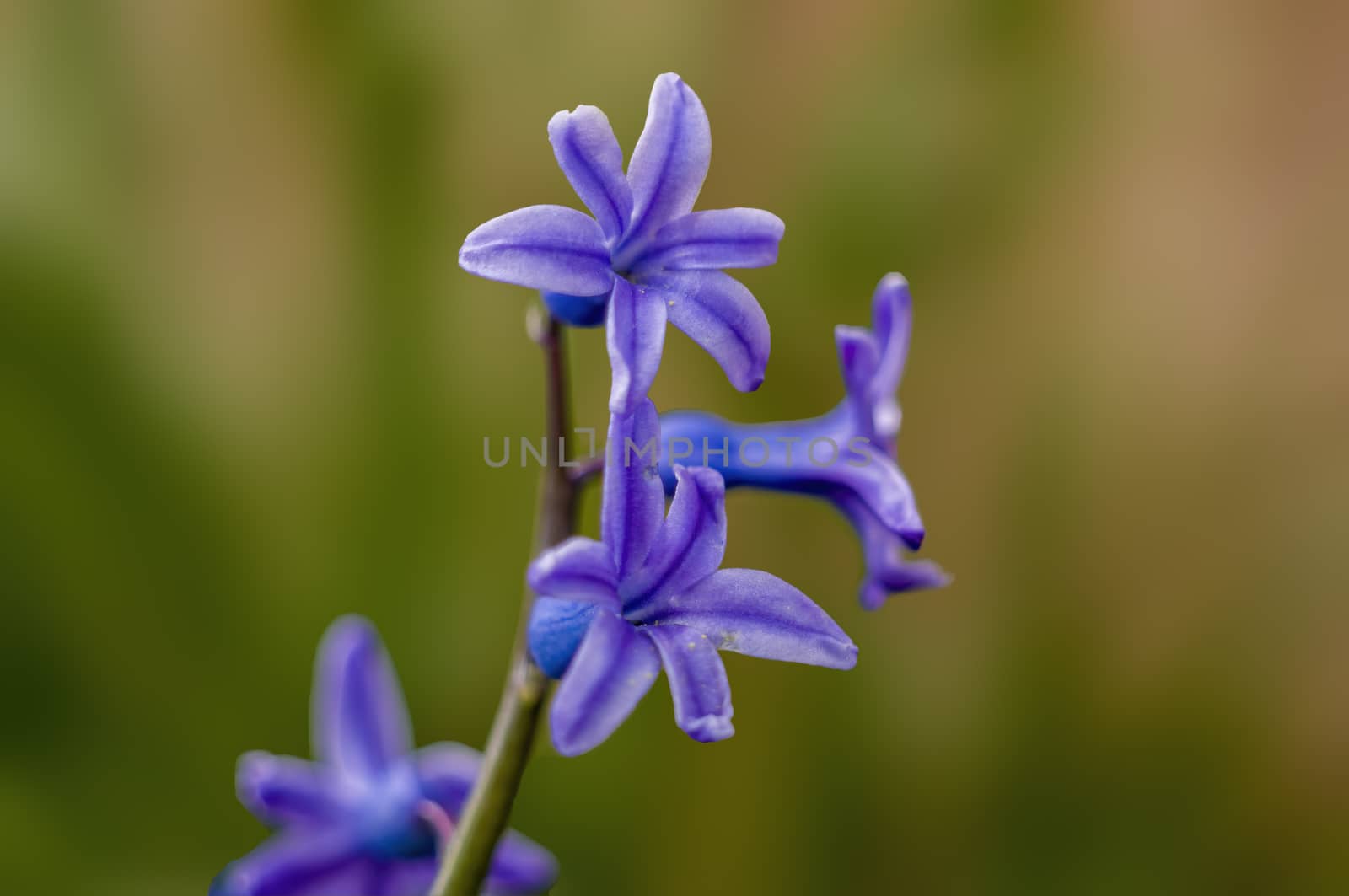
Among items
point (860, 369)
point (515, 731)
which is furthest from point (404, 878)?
point (860, 369)

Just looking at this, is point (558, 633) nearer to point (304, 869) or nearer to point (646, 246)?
point (646, 246)

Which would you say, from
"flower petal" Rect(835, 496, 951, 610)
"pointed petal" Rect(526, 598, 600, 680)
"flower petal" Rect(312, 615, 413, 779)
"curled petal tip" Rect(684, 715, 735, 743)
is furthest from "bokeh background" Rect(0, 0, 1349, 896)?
"curled petal tip" Rect(684, 715, 735, 743)

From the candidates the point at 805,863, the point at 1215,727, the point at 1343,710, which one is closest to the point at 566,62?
the point at 805,863

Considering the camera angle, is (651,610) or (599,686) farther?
(651,610)

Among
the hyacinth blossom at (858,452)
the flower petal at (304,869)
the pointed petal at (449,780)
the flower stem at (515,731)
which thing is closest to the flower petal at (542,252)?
the flower stem at (515,731)

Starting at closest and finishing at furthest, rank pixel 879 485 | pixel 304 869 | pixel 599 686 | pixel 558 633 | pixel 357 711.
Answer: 1. pixel 599 686
2. pixel 558 633
3. pixel 879 485
4. pixel 304 869
5. pixel 357 711

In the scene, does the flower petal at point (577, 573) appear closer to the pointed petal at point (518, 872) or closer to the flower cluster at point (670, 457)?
the flower cluster at point (670, 457)

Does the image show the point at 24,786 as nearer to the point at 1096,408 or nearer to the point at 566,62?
the point at 566,62
